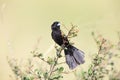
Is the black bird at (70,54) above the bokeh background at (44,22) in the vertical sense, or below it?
below

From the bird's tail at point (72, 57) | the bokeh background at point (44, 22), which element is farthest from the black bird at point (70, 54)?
the bokeh background at point (44, 22)

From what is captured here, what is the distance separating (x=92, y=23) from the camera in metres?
1.07

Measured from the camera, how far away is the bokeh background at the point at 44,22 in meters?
0.98

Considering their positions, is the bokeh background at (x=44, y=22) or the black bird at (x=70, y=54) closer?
the black bird at (x=70, y=54)

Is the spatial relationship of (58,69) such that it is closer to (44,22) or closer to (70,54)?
(70,54)

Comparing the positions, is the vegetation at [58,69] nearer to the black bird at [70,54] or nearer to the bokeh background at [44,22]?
the black bird at [70,54]

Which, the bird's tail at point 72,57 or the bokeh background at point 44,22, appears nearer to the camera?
the bird's tail at point 72,57

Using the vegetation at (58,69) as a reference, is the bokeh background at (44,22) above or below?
above

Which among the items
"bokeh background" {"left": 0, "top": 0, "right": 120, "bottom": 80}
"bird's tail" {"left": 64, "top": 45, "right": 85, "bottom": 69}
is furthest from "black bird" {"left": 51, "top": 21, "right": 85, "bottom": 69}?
"bokeh background" {"left": 0, "top": 0, "right": 120, "bottom": 80}

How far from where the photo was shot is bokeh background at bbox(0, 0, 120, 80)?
976mm

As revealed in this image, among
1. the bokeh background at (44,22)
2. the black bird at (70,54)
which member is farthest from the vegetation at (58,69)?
the bokeh background at (44,22)

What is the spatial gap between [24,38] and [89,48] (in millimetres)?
202

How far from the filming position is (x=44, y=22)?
1.04 metres

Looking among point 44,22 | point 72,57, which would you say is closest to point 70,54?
point 72,57
